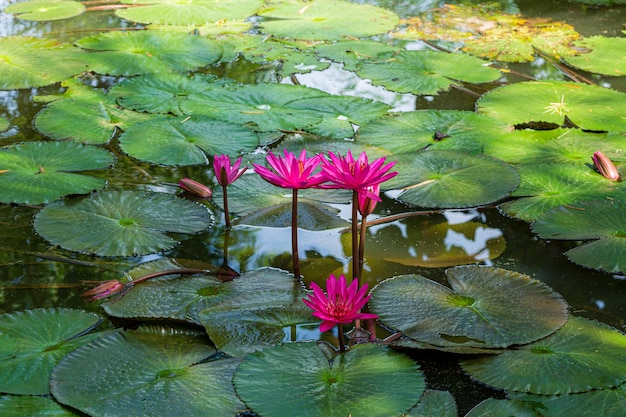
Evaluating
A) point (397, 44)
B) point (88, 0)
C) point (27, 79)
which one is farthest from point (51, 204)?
point (88, 0)

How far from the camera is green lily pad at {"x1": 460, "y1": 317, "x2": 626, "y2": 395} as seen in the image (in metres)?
1.51

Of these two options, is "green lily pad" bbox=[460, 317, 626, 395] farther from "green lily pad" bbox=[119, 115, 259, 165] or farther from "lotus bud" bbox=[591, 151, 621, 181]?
"green lily pad" bbox=[119, 115, 259, 165]

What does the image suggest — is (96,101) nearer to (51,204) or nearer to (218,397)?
(51,204)

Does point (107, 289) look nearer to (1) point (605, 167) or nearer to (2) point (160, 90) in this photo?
(2) point (160, 90)

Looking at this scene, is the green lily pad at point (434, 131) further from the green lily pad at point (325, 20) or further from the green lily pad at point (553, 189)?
the green lily pad at point (325, 20)

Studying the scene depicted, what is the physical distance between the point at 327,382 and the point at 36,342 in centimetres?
67

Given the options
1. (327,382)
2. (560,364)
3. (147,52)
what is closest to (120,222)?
(327,382)

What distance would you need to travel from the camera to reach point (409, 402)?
1442 millimetres

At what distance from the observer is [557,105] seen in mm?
3045

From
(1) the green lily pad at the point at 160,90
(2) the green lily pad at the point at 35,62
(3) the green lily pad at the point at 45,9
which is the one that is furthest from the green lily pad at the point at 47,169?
(3) the green lily pad at the point at 45,9

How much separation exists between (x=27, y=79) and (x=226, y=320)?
215 centimetres

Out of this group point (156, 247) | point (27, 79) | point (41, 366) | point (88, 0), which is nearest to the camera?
point (41, 366)

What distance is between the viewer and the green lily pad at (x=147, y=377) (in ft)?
4.72

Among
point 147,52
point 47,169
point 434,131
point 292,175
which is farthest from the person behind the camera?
point 147,52
